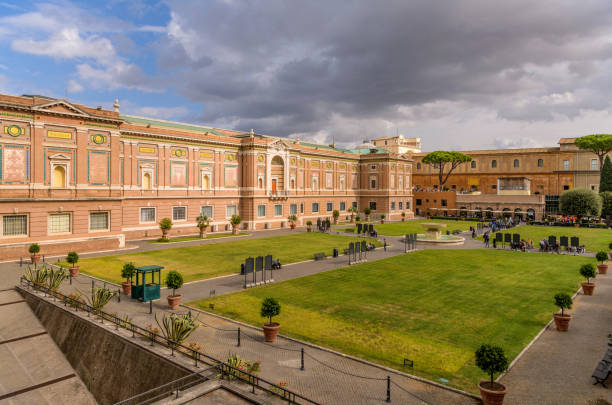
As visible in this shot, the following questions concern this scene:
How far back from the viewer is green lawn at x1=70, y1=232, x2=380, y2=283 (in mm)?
31203

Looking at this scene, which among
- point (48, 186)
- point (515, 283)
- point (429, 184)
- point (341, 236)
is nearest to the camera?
point (515, 283)

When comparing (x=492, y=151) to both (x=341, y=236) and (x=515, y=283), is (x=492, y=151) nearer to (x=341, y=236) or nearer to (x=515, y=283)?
(x=341, y=236)

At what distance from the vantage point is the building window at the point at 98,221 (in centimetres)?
3997

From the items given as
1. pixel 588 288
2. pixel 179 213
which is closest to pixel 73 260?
pixel 179 213

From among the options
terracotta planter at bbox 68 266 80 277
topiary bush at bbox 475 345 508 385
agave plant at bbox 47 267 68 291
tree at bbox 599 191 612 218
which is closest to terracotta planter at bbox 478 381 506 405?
topiary bush at bbox 475 345 508 385

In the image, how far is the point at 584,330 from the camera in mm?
18609

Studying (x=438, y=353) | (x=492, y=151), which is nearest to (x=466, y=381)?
(x=438, y=353)

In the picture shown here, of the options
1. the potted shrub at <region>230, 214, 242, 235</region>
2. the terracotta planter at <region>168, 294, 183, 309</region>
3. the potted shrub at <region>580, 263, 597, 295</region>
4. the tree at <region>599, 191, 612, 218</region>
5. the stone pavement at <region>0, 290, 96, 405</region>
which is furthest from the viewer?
the tree at <region>599, 191, 612, 218</region>

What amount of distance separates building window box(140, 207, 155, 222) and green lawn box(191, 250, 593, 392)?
2844cm

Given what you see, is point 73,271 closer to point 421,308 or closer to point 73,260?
point 73,260

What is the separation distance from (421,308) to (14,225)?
3513cm

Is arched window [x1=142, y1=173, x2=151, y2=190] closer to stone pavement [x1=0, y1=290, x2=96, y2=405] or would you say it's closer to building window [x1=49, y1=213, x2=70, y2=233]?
building window [x1=49, y1=213, x2=70, y2=233]

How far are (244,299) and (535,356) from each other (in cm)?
1505

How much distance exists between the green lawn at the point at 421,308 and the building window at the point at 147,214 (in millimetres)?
28435
